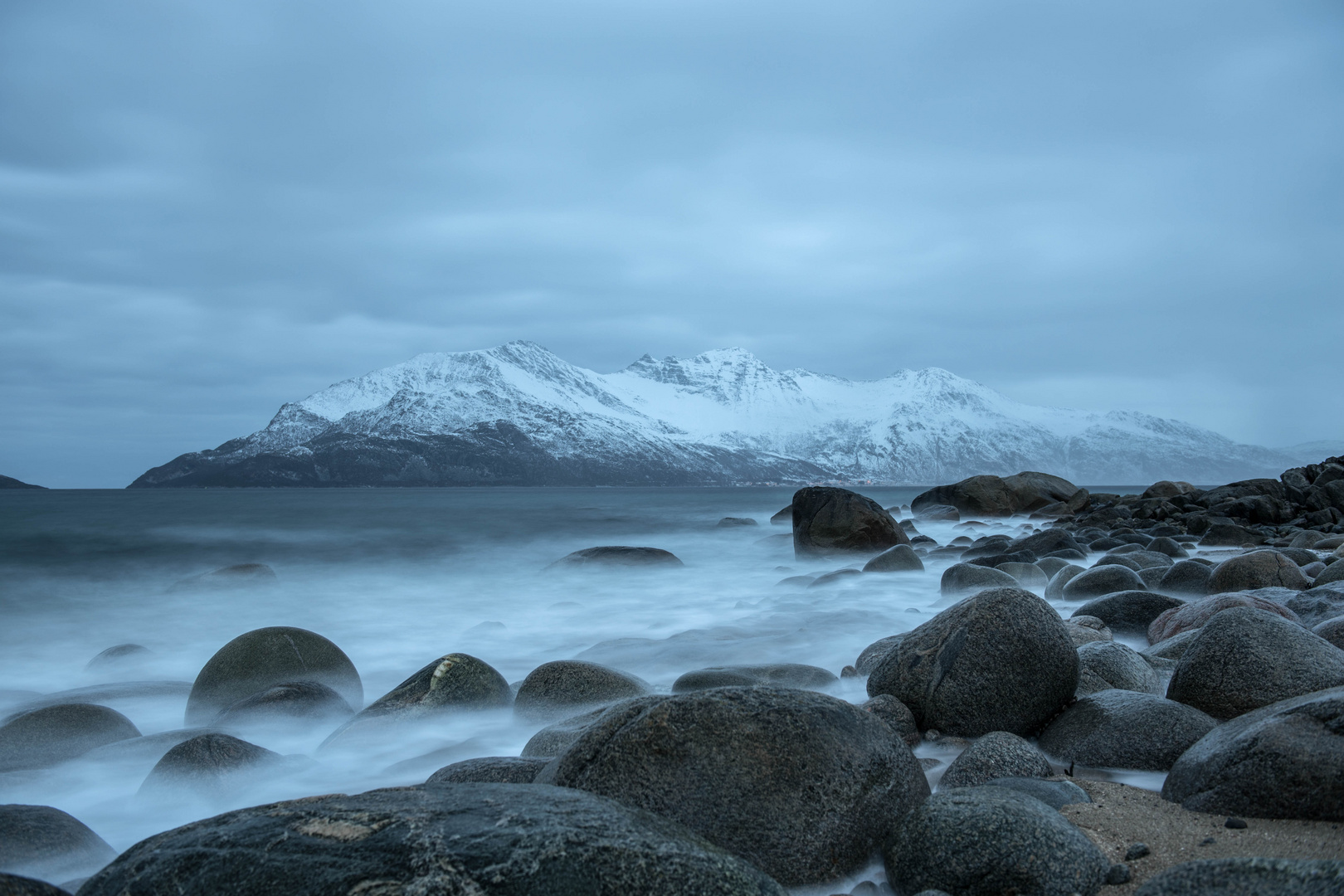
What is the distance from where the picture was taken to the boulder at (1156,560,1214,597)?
9727mm

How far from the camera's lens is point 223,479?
15275cm

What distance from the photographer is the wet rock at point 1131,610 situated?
7.64 m

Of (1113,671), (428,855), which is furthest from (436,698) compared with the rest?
(1113,671)

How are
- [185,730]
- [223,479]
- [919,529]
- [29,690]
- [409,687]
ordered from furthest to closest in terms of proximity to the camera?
[223,479]
[919,529]
[29,690]
[409,687]
[185,730]

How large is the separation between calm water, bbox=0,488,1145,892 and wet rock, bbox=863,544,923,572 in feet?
1.13

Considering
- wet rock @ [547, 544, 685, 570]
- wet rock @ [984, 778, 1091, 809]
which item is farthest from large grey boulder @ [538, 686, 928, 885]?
wet rock @ [547, 544, 685, 570]

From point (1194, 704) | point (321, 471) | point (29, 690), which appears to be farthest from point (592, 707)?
point (321, 471)

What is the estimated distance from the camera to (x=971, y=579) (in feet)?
37.5

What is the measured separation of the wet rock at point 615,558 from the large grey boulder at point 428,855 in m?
15.1

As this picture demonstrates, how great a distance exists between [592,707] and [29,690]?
→ 278 inches

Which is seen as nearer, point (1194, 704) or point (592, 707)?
point (1194, 704)

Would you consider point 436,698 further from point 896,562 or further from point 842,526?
point 842,526

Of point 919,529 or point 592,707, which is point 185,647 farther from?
point 919,529

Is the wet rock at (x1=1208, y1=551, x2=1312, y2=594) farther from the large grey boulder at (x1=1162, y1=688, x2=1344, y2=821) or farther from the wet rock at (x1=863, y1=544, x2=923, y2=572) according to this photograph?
the large grey boulder at (x1=1162, y1=688, x2=1344, y2=821)
